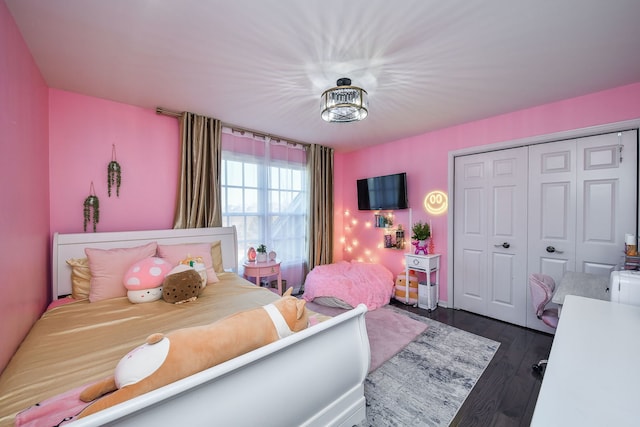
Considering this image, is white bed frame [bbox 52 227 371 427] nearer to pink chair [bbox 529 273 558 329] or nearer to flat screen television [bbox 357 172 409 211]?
pink chair [bbox 529 273 558 329]

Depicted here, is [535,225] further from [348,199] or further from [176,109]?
[176,109]

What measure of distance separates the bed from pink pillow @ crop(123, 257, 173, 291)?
0.14 meters

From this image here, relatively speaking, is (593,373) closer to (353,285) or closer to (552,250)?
(552,250)

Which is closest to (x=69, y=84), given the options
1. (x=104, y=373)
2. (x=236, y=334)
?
(x=104, y=373)

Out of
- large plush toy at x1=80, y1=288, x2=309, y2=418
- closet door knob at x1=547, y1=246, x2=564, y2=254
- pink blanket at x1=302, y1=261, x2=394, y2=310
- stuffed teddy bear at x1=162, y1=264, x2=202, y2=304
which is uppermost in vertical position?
closet door knob at x1=547, y1=246, x2=564, y2=254

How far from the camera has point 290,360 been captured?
42.9 inches

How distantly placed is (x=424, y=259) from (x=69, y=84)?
4.17m

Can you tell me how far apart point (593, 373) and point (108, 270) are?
2.93 meters

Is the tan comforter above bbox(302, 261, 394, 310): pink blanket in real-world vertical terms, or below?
above

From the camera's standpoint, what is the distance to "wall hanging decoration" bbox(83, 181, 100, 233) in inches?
96.5

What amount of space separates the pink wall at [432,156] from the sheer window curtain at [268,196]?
0.93 metres

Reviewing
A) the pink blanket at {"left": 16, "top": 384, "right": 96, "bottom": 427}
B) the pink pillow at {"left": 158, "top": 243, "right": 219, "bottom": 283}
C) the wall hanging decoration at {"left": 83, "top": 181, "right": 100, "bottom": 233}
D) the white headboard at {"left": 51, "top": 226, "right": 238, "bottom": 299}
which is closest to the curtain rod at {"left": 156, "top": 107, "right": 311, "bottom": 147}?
the wall hanging decoration at {"left": 83, "top": 181, "right": 100, "bottom": 233}

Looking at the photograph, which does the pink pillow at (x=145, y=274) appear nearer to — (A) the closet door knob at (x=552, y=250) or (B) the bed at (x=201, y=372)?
(B) the bed at (x=201, y=372)

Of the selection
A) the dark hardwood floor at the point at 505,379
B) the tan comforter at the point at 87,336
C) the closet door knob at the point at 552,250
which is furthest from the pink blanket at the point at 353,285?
the closet door knob at the point at 552,250
